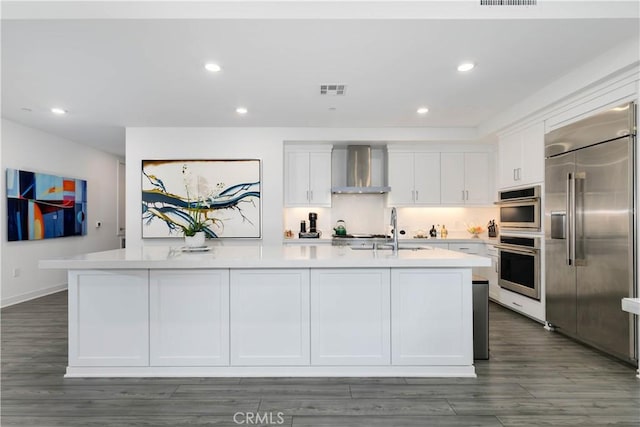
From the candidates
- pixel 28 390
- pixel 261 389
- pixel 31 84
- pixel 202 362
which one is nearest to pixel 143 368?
pixel 202 362

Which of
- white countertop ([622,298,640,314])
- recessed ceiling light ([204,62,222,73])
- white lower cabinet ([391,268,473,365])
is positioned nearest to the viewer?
white countertop ([622,298,640,314])

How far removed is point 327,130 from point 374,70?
209 cm

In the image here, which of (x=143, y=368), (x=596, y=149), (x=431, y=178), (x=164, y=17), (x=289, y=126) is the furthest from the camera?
(x=431, y=178)

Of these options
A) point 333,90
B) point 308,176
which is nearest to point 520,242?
point 333,90

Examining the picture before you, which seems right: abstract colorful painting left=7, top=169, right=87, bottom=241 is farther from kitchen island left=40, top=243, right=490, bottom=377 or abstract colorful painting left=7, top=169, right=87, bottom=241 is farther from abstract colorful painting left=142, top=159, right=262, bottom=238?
kitchen island left=40, top=243, right=490, bottom=377

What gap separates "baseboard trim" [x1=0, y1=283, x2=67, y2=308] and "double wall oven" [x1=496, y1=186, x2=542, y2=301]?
6.64 meters

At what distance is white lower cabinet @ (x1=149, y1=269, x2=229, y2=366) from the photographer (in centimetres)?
266

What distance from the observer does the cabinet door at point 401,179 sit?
220 inches

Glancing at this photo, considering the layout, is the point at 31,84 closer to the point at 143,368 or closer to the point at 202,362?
the point at 143,368

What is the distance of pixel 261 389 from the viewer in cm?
245

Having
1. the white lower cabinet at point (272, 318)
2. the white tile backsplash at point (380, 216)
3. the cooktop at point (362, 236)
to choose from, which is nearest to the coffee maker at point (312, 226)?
the white tile backsplash at point (380, 216)

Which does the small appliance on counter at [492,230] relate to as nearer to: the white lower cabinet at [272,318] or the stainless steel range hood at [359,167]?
the stainless steel range hood at [359,167]

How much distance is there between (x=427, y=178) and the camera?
18.4ft

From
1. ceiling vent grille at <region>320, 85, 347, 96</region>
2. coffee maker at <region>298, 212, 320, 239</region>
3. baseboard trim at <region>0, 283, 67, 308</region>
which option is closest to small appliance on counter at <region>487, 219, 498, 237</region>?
coffee maker at <region>298, 212, 320, 239</region>
